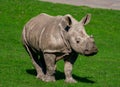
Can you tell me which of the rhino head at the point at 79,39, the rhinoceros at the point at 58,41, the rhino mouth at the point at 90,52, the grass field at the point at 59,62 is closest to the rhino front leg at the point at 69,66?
the rhinoceros at the point at 58,41

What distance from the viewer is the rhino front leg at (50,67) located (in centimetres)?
1347

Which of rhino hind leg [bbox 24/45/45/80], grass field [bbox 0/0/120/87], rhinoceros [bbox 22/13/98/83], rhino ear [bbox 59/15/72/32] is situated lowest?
grass field [bbox 0/0/120/87]

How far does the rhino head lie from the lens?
1280 centimetres

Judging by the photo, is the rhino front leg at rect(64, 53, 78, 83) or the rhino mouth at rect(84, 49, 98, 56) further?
the rhino front leg at rect(64, 53, 78, 83)

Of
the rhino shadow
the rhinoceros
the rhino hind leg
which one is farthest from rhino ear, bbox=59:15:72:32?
the rhino shadow

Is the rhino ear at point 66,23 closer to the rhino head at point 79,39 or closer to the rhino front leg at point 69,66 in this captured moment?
the rhino head at point 79,39

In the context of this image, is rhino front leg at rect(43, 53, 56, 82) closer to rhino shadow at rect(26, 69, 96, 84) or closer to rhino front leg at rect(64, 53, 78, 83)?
rhino front leg at rect(64, 53, 78, 83)

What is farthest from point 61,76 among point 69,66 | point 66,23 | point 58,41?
point 66,23

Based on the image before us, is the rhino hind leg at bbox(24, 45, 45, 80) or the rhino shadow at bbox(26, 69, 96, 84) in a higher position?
the rhino hind leg at bbox(24, 45, 45, 80)

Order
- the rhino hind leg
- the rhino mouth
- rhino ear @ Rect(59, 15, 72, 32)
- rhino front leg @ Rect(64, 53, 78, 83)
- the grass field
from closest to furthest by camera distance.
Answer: the rhino mouth
rhino ear @ Rect(59, 15, 72, 32)
rhino front leg @ Rect(64, 53, 78, 83)
the grass field
the rhino hind leg

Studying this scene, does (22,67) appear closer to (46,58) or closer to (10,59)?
(10,59)

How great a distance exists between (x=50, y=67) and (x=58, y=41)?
0.74 meters

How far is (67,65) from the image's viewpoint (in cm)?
1373

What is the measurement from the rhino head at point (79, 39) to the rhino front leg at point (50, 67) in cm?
65
